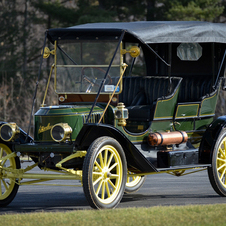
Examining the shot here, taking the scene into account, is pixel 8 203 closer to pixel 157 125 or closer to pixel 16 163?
pixel 16 163

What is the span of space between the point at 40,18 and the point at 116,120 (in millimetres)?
19643

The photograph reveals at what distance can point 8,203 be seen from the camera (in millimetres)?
8148

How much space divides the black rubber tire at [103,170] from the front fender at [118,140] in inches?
6.6

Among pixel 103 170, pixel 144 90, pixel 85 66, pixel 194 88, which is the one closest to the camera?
pixel 103 170

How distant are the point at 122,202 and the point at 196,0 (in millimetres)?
16896

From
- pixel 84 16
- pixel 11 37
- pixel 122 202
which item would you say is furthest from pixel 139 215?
pixel 11 37

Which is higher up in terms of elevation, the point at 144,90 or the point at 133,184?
the point at 144,90

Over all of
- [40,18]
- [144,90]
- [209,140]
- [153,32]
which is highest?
[153,32]

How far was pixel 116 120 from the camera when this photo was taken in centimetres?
777

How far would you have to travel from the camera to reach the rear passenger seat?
9375 millimetres

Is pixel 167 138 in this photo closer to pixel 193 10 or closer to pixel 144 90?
pixel 144 90

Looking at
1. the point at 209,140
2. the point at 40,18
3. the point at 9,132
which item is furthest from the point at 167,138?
the point at 40,18

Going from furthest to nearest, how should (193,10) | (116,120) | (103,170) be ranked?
1. (193,10)
2. (116,120)
3. (103,170)

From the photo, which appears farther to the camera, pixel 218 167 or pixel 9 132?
pixel 218 167
